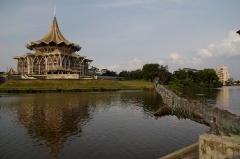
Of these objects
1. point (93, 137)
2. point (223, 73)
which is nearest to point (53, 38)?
point (93, 137)

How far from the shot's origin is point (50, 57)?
75.3 m

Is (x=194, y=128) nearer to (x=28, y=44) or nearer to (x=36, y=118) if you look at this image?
(x=36, y=118)

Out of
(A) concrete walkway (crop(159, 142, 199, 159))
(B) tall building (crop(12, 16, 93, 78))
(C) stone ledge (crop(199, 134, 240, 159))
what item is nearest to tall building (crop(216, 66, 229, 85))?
(B) tall building (crop(12, 16, 93, 78))

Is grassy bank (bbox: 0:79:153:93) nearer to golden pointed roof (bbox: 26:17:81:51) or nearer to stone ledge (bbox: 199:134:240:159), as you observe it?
golden pointed roof (bbox: 26:17:81:51)

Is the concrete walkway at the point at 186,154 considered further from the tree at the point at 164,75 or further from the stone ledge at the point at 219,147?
the tree at the point at 164,75

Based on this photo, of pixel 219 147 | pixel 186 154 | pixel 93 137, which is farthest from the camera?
pixel 93 137

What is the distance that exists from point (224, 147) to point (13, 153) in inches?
353

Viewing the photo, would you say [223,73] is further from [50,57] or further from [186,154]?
[186,154]

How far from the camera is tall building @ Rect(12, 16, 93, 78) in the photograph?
74.2 meters

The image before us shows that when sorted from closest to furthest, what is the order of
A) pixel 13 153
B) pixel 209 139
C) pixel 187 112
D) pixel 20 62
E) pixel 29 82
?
pixel 209 139 → pixel 187 112 → pixel 13 153 → pixel 29 82 → pixel 20 62

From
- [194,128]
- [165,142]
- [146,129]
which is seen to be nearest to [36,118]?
[146,129]

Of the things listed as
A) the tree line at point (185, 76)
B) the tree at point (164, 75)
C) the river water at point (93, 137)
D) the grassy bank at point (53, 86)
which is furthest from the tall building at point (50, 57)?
the river water at point (93, 137)

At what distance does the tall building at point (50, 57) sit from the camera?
74250 mm

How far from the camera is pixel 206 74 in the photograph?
306ft
